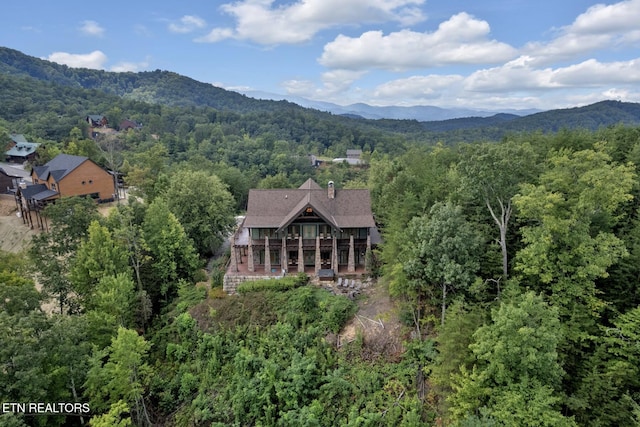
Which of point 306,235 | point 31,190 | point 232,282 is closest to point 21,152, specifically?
point 31,190

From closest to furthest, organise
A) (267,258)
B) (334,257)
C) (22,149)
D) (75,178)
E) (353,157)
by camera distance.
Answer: (334,257) < (267,258) < (75,178) < (22,149) < (353,157)

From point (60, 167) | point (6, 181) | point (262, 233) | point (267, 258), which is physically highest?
point (60, 167)

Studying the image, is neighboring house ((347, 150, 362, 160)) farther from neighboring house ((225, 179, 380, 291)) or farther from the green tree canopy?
neighboring house ((225, 179, 380, 291))

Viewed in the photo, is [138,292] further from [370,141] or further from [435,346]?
[370,141]

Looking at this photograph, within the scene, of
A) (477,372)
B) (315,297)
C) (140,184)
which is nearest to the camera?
(477,372)

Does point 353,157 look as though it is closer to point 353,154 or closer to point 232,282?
point 353,154

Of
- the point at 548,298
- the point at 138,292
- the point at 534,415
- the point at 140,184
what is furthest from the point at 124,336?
the point at 140,184

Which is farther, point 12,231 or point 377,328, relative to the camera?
point 12,231
